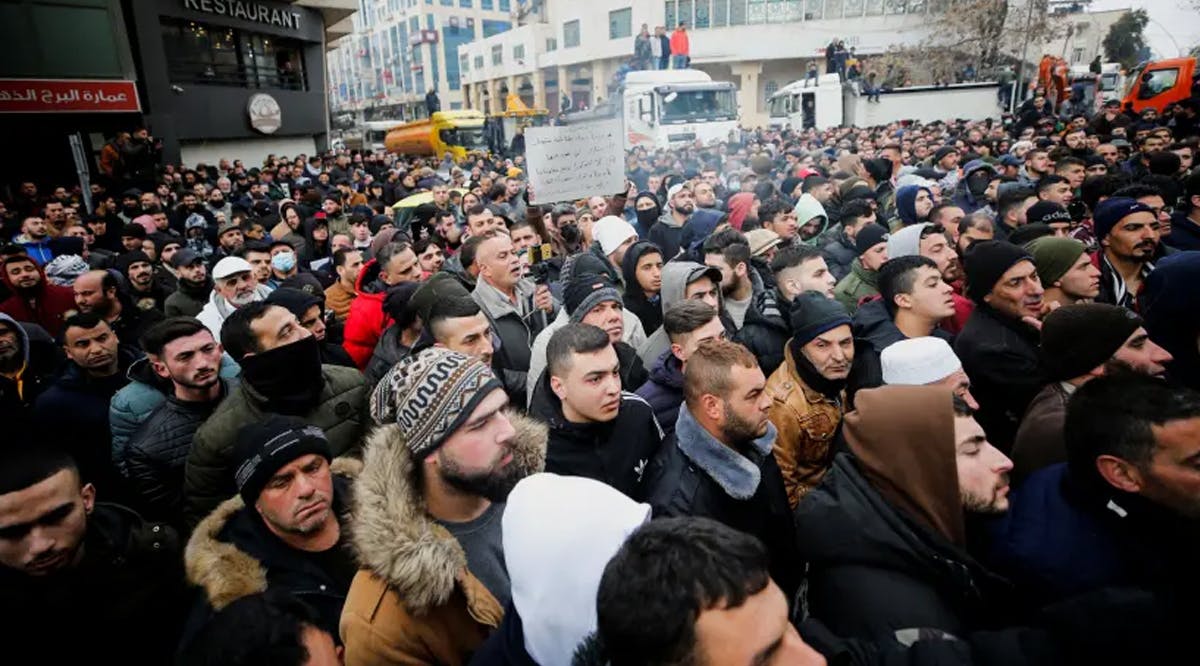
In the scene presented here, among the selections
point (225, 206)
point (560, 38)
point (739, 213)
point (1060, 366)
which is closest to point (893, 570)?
point (1060, 366)

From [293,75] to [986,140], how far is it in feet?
83.0

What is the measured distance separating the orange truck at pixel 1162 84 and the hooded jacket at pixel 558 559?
23.7 metres

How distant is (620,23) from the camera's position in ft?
146

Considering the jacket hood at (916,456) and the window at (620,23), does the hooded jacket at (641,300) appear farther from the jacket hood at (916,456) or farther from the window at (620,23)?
the window at (620,23)

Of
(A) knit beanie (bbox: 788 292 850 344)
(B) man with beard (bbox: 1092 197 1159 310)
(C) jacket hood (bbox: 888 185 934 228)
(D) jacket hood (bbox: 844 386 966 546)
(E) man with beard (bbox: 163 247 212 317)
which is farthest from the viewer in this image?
(C) jacket hood (bbox: 888 185 934 228)

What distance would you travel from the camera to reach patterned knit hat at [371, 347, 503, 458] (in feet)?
6.61

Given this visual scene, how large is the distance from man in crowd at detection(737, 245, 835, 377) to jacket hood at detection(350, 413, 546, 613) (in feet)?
8.50

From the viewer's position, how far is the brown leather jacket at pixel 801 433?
3.00 m

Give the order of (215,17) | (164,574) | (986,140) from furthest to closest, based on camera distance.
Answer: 1. (215,17)
2. (986,140)
3. (164,574)

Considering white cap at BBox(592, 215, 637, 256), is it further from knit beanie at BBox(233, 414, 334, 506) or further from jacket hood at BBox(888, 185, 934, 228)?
knit beanie at BBox(233, 414, 334, 506)

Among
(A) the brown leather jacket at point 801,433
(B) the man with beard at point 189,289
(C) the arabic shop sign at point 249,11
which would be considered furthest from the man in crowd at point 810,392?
(C) the arabic shop sign at point 249,11

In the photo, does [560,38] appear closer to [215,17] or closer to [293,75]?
[293,75]

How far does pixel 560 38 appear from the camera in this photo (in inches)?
1964

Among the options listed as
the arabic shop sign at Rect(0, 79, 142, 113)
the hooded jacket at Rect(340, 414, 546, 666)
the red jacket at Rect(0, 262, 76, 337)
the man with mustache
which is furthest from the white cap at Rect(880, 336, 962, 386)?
the arabic shop sign at Rect(0, 79, 142, 113)
